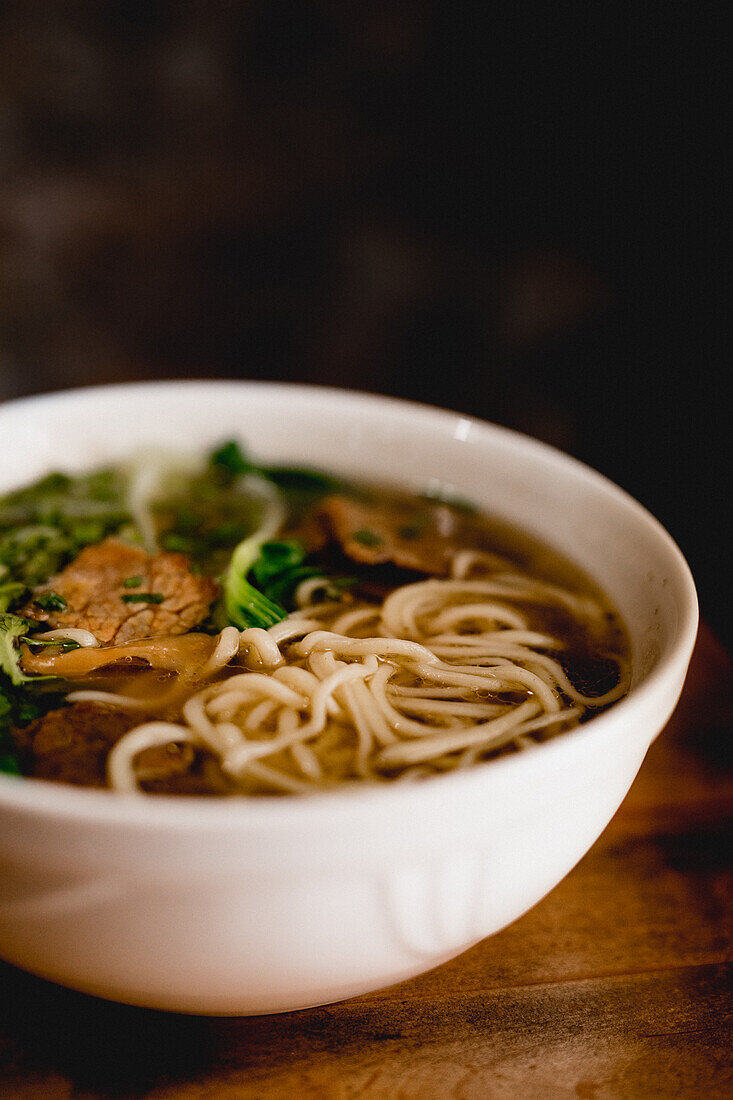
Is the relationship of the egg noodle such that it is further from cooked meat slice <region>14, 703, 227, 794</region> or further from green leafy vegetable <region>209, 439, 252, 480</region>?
green leafy vegetable <region>209, 439, 252, 480</region>

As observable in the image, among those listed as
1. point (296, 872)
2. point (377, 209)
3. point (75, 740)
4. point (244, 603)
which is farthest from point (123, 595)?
point (377, 209)

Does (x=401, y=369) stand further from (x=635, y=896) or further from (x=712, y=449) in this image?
(x=635, y=896)

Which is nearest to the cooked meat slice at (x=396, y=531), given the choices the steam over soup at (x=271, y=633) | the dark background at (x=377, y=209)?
the steam over soup at (x=271, y=633)

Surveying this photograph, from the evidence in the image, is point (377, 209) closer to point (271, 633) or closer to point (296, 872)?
point (271, 633)

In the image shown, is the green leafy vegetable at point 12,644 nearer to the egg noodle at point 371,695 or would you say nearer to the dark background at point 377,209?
the egg noodle at point 371,695

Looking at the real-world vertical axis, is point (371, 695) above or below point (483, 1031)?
above
